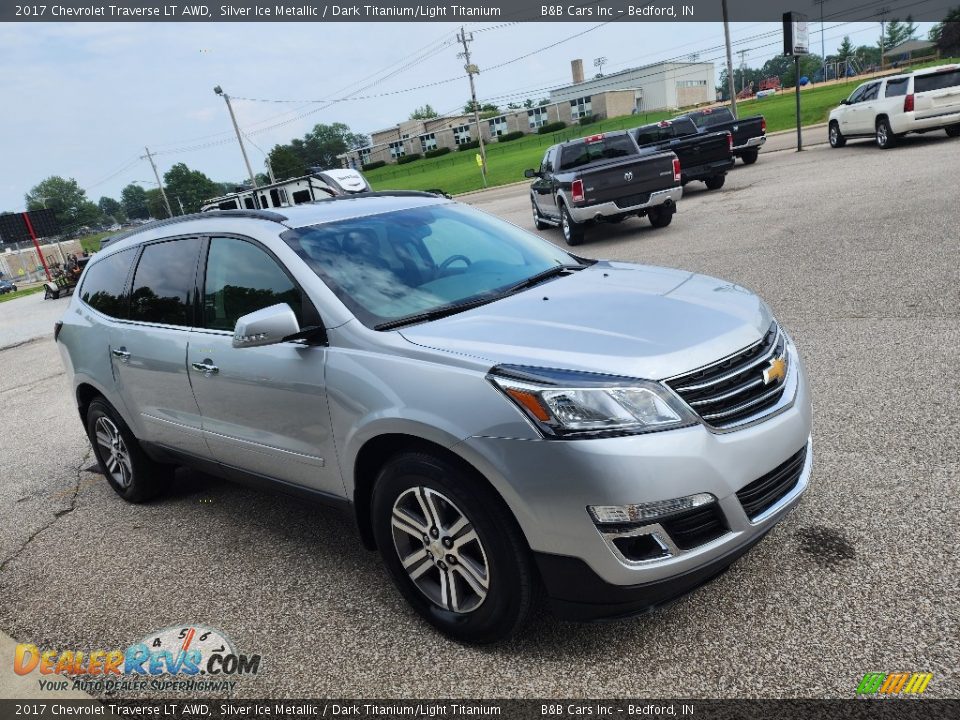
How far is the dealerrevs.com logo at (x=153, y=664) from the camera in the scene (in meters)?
3.00

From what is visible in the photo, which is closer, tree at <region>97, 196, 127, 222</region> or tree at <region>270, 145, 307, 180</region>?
tree at <region>270, 145, 307, 180</region>

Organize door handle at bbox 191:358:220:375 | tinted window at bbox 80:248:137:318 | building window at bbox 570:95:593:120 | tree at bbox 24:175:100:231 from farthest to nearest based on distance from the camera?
tree at bbox 24:175:100:231
building window at bbox 570:95:593:120
tinted window at bbox 80:248:137:318
door handle at bbox 191:358:220:375

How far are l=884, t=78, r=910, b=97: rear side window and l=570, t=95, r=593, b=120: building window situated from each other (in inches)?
3973

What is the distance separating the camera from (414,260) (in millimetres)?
3543

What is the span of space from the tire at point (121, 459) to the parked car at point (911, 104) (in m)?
18.1

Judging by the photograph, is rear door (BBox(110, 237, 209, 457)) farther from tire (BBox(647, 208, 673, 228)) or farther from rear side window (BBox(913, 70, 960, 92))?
rear side window (BBox(913, 70, 960, 92))

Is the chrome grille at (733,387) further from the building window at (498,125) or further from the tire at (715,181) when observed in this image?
the building window at (498,125)

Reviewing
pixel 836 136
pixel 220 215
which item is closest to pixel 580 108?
pixel 836 136

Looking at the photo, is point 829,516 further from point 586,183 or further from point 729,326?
point 586,183

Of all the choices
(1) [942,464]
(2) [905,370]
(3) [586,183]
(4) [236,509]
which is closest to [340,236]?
(4) [236,509]

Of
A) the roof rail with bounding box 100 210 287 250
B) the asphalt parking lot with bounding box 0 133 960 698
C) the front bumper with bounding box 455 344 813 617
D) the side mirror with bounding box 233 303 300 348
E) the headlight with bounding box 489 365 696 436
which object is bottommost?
the asphalt parking lot with bounding box 0 133 960 698

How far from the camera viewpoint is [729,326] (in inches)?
111

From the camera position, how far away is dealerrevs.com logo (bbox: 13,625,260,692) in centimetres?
300

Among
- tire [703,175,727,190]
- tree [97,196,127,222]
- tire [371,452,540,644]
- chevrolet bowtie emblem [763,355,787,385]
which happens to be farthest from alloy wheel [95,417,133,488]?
tree [97,196,127,222]
